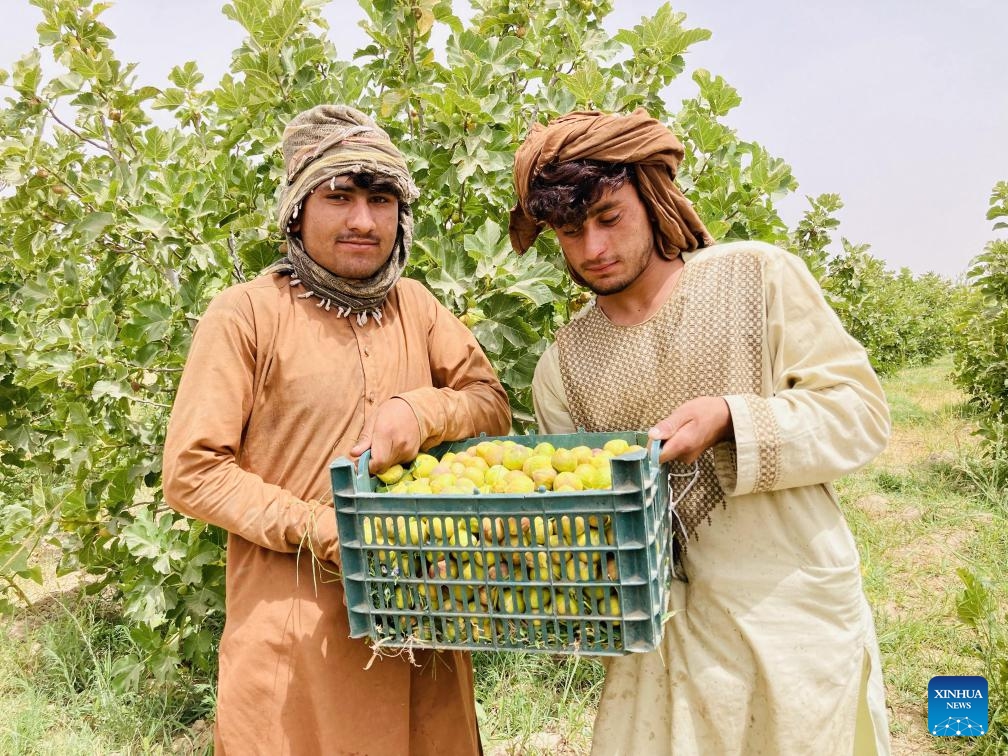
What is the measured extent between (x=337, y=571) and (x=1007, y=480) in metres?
6.22

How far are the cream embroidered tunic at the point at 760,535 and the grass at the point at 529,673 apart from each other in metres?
1.56

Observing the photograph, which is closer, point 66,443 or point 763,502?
point 763,502

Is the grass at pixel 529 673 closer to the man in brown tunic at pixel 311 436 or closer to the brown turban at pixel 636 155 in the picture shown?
the man in brown tunic at pixel 311 436

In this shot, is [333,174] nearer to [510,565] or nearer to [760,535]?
[510,565]

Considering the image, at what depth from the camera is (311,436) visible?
196 centimetres

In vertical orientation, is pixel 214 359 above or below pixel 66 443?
above

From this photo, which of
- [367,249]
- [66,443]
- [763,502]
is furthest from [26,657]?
[763,502]

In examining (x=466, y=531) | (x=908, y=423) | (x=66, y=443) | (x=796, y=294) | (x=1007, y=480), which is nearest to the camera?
(x=466, y=531)

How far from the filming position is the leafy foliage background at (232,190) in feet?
9.31

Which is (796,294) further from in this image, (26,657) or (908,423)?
(908,423)

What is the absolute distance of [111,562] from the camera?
354 centimetres

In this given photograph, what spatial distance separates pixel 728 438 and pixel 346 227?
1.09 metres

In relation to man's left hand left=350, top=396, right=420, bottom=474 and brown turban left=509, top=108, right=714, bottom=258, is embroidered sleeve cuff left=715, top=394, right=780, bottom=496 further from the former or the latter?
man's left hand left=350, top=396, right=420, bottom=474

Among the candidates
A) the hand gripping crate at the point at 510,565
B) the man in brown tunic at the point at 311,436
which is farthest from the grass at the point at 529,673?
the hand gripping crate at the point at 510,565
